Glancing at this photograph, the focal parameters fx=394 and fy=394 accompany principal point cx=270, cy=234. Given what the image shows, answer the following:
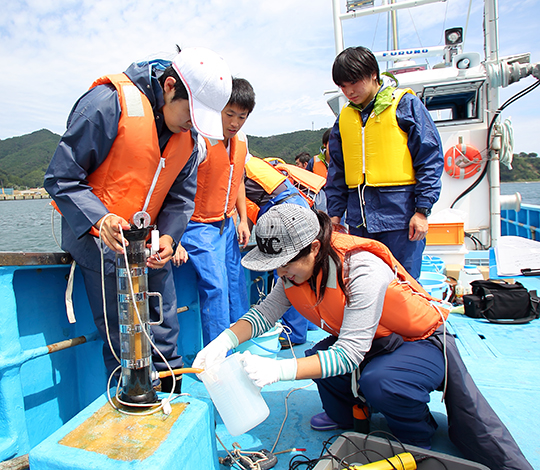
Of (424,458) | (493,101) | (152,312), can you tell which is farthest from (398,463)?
(493,101)

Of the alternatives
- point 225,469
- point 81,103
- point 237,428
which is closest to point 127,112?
point 81,103

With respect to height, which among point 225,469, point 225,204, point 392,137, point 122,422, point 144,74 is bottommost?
point 225,469

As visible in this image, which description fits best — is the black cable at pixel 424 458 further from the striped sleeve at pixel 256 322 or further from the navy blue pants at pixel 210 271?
the navy blue pants at pixel 210 271

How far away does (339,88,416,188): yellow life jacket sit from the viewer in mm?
2408

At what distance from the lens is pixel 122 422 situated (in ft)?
3.90

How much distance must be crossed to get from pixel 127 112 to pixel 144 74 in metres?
0.19

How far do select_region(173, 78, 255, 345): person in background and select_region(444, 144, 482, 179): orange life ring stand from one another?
15.3 ft

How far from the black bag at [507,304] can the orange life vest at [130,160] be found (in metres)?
3.01

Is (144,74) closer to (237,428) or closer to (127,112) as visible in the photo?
(127,112)

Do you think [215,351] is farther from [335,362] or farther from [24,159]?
[24,159]

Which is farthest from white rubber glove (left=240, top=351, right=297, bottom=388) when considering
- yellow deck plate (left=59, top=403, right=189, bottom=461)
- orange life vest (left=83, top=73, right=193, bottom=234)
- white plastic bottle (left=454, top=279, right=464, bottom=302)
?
white plastic bottle (left=454, top=279, right=464, bottom=302)

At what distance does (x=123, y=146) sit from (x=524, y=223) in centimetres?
781

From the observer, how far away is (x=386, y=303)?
1.57m

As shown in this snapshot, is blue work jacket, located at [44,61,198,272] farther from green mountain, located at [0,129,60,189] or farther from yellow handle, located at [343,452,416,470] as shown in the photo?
green mountain, located at [0,129,60,189]
